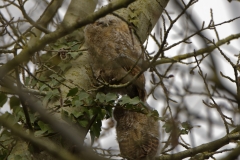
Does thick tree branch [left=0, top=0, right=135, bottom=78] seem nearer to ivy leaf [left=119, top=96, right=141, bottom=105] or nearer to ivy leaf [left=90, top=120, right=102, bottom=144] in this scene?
ivy leaf [left=119, top=96, right=141, bottom=105]

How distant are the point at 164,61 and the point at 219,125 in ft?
5.79

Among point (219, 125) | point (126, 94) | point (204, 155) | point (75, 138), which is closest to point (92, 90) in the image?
point (126, 94)

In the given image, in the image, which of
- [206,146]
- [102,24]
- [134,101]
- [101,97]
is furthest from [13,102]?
[206,146]

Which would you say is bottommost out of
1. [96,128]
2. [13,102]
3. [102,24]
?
[96,128]

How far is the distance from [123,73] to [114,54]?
15 cm

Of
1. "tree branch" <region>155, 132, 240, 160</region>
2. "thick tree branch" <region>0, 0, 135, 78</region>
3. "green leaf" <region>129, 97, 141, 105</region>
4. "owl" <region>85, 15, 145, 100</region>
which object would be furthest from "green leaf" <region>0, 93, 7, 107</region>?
"tree branch" <region>155, 132, 240, 160</region>

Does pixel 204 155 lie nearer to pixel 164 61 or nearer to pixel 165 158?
pixel 165 158

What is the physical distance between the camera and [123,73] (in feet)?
10.1

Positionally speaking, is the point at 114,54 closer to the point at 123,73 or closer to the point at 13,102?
the point at 123,73

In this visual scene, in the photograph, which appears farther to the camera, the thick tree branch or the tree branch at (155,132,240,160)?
the tree branch at (155,132,240,160)

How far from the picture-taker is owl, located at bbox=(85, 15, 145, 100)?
3047 millimetres

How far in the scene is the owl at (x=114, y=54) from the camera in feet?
10.00

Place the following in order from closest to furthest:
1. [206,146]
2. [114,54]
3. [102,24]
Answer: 1. [206,146]
2. [114,54]
3. [102,24]

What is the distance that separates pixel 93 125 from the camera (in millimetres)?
3164
